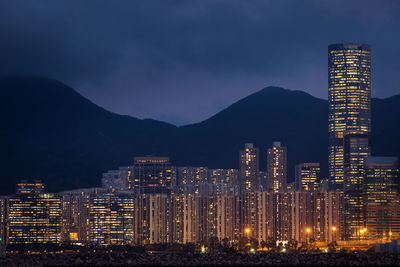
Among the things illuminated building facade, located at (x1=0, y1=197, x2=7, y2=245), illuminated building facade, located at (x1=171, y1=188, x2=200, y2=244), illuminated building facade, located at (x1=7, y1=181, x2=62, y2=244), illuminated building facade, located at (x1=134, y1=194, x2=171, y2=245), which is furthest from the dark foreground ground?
illuminated building facade, located at (x1=0, y1=197, x2=7, y2=245)

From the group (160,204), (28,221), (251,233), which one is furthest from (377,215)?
(28,221)

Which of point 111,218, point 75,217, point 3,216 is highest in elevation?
point 3,216

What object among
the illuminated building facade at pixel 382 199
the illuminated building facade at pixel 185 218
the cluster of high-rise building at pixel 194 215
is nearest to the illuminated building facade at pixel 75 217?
the cluster of high-rise building at pixel 194 215

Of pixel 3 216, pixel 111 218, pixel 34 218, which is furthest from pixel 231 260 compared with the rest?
pixel 3 216

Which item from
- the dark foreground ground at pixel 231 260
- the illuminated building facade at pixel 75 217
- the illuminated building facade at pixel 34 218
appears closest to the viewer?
the dark foreground ground at pixel 231 260

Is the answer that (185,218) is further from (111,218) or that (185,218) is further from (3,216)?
(3,216)

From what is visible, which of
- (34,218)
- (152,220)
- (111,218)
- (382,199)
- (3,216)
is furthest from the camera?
(382,199)

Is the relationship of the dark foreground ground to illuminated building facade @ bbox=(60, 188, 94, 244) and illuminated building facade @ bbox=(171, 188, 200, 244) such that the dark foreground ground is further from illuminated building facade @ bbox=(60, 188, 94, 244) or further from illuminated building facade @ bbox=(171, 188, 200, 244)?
illuminated building facade @ bbox=(60, 188, 94, 244)

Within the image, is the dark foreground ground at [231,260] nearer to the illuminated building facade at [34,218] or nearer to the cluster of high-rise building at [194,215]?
the cluster of high-rise building at [194,215]

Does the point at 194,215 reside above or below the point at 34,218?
above
